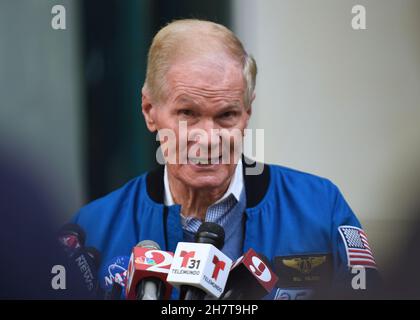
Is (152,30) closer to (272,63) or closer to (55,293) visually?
(272,63)

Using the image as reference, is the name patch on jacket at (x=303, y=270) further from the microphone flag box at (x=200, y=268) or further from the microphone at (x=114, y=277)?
the microphone at (x=114, y=277)

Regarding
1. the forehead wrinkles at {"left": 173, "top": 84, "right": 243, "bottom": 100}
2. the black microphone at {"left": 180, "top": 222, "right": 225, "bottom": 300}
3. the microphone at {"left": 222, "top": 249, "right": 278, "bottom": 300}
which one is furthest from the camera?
the forehead wrinkles at {"left": 173, "top": 84, "right": 243, "bottom": 100}

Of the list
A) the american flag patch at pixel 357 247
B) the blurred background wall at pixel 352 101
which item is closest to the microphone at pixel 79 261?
the blurred background wall at pixel 352 101

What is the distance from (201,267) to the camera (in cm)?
450

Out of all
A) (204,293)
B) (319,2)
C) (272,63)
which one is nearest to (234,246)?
(204,293)

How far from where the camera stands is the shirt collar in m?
5.30

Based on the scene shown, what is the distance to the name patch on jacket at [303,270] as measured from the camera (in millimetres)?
5223

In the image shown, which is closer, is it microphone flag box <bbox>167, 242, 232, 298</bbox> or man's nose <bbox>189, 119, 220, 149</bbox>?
microphone flag box <bbox>167, 242, 232, 298</bbox>

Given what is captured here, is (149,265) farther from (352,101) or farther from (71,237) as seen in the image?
(352,101)

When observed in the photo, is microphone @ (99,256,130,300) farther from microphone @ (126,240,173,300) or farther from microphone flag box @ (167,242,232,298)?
microphone flag box @ (167,242,232,298)

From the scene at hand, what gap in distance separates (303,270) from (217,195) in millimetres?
588

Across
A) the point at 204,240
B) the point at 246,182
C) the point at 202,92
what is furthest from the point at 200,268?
the point at 202,92

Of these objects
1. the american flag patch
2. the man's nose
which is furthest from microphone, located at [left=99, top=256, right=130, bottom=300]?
the american flag patch

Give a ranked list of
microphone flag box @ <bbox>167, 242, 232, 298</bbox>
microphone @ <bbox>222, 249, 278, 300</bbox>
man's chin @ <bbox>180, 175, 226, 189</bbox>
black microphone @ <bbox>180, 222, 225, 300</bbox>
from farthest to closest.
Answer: man's chin @ <bbox>180, 175, 226, 189</bbox>
microphone @ <bbox>222, 249, 278, 300</bbox>
black microphone @ <bbox>180, 222, 225, 300</bbox>
microphone flag box @ <bbox>167, 242, 232, 298</bbox>
